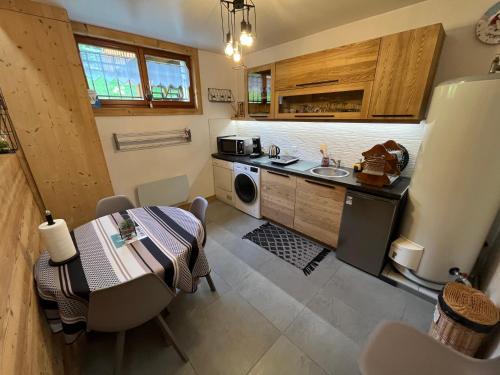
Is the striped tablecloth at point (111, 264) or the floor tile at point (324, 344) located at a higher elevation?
the striped tablecloth at point (111, 264)

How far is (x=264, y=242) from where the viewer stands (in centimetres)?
256

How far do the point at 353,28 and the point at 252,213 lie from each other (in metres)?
2.50

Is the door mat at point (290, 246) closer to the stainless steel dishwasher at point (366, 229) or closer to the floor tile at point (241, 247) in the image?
the floor tile at point (241, 247)

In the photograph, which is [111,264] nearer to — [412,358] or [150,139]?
[412,358]

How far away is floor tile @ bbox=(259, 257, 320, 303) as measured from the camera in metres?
1.86

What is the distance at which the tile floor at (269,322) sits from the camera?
1.35m

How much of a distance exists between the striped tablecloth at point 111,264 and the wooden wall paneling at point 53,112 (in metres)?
0.89

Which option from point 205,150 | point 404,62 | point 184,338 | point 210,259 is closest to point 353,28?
point 404,62

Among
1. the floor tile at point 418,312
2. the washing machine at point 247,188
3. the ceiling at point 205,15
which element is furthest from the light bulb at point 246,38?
the floor tile at point 418,312

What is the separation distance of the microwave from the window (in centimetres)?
73

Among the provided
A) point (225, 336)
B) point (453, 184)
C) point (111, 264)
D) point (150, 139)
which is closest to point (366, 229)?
point (453, 184)

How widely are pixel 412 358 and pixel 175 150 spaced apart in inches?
124

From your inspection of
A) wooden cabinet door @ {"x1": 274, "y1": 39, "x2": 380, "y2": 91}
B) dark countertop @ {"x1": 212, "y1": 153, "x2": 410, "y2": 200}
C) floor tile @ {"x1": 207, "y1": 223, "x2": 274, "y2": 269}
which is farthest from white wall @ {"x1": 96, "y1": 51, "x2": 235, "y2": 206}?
wooden cabinet door @ {"x1": 274, "y1": 39, "x2": 380, "y2": 91}

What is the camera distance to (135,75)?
8.57 feet
